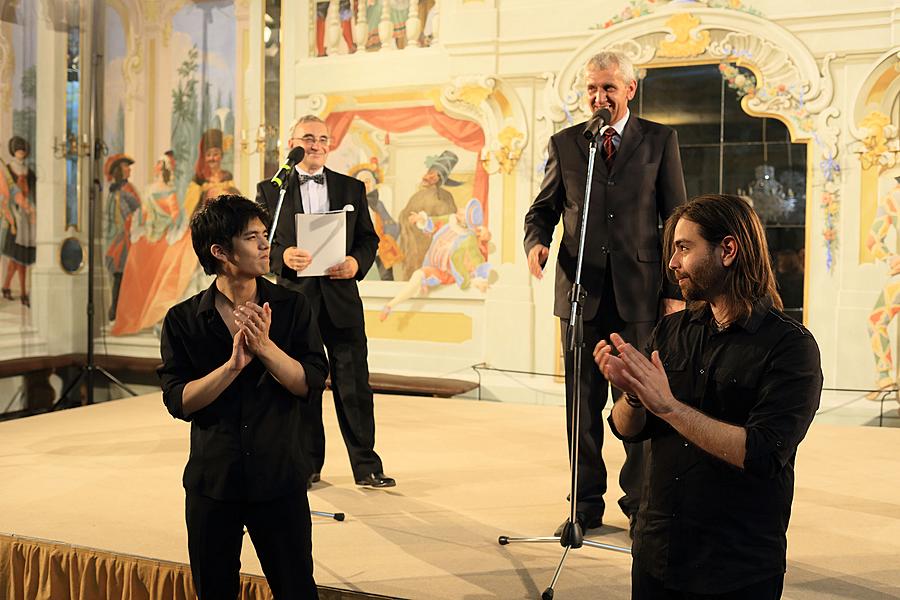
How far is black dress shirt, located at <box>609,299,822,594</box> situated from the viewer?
1.83 metres

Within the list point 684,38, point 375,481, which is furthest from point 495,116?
point 375,481

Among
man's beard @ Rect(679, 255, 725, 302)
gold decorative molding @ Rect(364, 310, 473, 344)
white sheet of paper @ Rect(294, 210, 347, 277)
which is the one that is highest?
white sheet of paper @ Rect(294, 210, 347, 277)

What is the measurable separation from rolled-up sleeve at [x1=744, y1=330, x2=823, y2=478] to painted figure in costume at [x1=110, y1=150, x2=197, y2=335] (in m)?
7.04

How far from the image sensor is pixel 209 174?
819 centimetres

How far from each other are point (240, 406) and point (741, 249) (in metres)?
1.25

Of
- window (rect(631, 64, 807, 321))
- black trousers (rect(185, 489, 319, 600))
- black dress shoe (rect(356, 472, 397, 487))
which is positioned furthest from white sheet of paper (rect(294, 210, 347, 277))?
window (rect(631, 64, 807, 321))

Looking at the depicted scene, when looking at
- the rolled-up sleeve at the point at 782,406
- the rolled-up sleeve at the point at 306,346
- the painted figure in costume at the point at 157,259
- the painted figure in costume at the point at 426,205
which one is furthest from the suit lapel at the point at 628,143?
the painted figure in costume at the point at 157,259

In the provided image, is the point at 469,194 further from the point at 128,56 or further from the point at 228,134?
the point at 128,56

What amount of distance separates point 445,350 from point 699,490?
5600mm

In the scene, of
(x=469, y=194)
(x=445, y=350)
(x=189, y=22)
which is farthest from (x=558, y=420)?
(x=189, y=22)

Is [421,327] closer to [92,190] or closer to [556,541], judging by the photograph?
[92,190]

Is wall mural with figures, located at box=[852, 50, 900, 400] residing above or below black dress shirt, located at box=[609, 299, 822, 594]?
above

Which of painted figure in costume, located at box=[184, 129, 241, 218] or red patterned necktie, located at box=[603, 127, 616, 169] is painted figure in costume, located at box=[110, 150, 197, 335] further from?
red patterned necktie, located at box=[603, 127, 616, 169]

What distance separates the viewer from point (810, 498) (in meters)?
4.20
